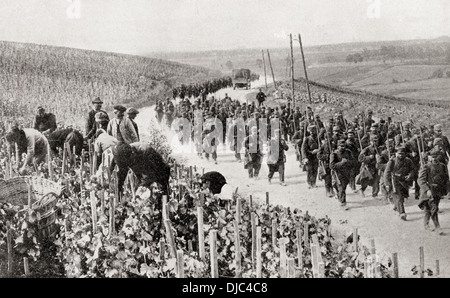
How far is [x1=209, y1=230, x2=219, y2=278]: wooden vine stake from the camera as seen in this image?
5863mm

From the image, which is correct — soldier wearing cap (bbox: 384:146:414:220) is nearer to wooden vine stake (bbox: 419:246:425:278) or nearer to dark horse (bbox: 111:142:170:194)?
wooden vine stake (bbox: 419:246:425:278)

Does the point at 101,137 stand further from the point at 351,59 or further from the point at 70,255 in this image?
the point at 351,59

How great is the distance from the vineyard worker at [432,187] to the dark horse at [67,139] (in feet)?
15.6

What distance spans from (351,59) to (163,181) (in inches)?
179

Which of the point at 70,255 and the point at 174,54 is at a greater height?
the point at 174,54

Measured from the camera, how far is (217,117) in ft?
41.2

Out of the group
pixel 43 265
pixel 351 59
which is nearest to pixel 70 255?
pixel 43 265

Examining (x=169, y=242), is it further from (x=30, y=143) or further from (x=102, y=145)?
(x=30, y=143)

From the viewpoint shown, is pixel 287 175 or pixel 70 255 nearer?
pixel 70 255

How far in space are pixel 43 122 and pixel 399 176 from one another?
5.05m

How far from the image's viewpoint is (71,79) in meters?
9.70

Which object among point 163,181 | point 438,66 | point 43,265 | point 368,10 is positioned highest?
point 368,10

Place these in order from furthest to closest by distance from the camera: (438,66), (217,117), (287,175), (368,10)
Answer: (217,117)
(287,175)
(438,66)
(368,10)

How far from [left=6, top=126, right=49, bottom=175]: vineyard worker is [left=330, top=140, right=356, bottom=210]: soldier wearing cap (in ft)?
13.7
